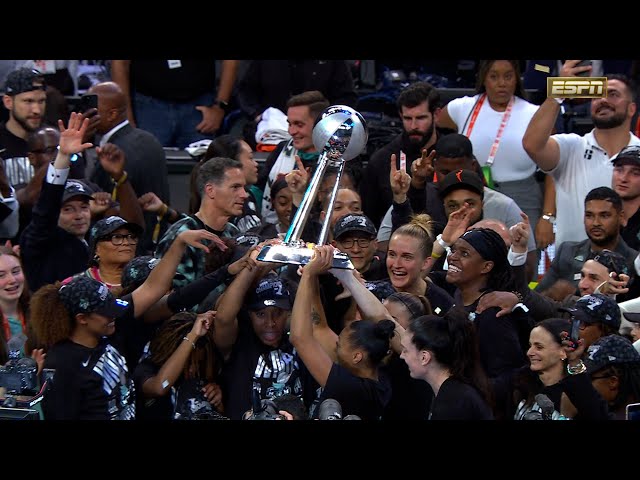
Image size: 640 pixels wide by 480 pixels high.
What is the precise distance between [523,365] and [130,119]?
13.5 feet

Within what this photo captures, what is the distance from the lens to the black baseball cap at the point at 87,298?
20.0 ft

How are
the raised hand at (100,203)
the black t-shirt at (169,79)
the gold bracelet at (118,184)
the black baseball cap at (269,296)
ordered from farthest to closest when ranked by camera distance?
the black t-shirt at (169,79)
the gold bracelet at (118,184)
the raised hand at (100,203)
the black baseball cap at (269,296)

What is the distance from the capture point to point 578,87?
7297 mm

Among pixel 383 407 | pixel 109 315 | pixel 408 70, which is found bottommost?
pixel 383 407

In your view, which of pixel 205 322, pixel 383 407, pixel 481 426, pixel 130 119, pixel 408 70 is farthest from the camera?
pixel 408 70

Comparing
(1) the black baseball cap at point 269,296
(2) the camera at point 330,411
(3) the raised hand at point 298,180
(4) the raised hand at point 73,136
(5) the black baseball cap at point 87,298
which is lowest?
(2) the camera at point 330,411

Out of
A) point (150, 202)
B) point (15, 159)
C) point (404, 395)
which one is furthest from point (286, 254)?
point (15, 159)

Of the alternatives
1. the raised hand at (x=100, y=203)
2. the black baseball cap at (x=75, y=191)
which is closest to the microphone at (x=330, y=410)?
the black baseball cap at (x=75, y=191)

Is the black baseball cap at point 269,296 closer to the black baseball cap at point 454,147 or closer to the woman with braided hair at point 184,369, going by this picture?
the woman with braided hair at point 184,369

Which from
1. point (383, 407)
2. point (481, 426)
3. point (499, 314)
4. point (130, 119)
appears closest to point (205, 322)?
point (383, 407)

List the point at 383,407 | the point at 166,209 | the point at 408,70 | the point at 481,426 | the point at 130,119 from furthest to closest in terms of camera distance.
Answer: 1. the point at 408,70
2. the point at 130,119
3. the point at 166,209
4. the point at 383,407
5. the point at 481,426

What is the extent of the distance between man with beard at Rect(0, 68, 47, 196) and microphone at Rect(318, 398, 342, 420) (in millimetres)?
3469

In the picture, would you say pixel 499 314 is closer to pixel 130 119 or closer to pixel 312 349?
pixel 312 349

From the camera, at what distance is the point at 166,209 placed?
8250 millimetres
